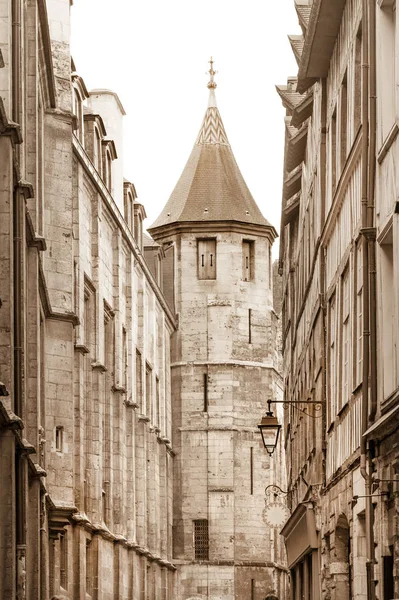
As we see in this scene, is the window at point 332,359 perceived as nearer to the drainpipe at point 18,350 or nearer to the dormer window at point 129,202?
the drainpipe at point 18,350

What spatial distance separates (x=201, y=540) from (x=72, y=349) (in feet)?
89.8

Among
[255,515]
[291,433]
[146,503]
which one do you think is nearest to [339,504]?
[291,433]

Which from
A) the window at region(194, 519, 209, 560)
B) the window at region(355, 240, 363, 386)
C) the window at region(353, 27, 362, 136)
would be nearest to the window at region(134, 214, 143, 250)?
the window at region(194, 519, 209, 560)

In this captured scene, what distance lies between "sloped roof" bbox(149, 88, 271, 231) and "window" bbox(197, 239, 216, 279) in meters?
0.91

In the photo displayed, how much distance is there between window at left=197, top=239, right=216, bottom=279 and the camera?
5994 centimetres

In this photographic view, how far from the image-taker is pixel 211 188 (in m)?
61.9

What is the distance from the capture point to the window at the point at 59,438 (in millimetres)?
31422

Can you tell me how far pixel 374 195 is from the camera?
16531 millimetres

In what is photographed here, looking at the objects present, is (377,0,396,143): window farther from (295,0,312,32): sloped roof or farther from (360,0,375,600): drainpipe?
(295,0,312,32): sloped roof

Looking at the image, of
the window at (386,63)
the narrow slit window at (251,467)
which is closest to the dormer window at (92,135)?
the narrow slit window at (251,467)

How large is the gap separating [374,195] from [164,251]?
4430cm

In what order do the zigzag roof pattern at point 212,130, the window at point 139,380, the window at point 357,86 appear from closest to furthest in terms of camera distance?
1. the window at point 357,86
2. the window at point 139,380
3. the zigzag roof pattern at point 212,130

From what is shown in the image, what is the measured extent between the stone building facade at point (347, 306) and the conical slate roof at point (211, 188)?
27.6m

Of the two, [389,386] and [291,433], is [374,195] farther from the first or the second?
[291,433]
